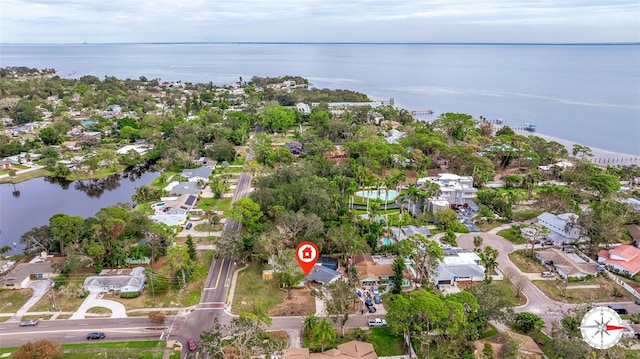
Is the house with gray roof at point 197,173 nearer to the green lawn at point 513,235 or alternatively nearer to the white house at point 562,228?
the green lawn at point 513,235

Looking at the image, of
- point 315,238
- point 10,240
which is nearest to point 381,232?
point 315,238

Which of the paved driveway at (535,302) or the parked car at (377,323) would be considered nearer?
the parked car at (377,323)

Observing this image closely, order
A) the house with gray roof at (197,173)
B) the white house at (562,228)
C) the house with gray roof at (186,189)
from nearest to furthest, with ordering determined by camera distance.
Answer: the white house at (562,228), the house with gray roof at (186,189), the house with gray roof at (197,173)

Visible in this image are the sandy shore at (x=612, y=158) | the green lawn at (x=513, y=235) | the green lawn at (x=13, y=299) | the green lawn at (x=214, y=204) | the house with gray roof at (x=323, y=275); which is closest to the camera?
the green lawn at (x=13, y=299)

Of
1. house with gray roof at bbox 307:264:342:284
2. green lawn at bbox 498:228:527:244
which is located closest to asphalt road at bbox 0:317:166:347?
house with gray roof at bbox 307:264:342:284

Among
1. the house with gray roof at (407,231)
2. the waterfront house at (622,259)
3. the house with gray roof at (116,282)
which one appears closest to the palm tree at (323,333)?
the house with gray roof at (116,282)

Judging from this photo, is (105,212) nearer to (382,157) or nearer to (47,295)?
(47,295)

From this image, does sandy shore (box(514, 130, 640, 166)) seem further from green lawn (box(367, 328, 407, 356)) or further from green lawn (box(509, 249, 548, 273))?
green lawn (box(367, 328, 407, 356))

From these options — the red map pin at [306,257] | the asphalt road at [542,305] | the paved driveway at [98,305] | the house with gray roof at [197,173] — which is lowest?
the paved driveway at [98,305]
